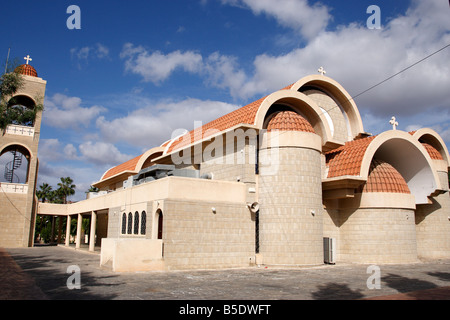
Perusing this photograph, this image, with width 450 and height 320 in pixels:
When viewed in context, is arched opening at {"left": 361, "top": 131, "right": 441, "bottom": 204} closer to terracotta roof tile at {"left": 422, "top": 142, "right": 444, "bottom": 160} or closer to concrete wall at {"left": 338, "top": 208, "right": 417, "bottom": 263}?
concrete wall at {"left": 338, "top": 208, "right": 417, "bottom": 263}

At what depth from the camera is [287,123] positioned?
17.2 metres

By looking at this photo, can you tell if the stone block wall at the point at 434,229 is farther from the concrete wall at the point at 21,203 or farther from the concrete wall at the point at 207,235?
the concrete wall at the point at 21,203

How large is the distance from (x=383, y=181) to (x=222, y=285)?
12.1m

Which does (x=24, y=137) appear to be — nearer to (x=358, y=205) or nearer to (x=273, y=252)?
(x=273, y=252)

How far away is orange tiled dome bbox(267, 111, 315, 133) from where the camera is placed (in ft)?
56.3

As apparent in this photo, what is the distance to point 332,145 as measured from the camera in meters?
19.3

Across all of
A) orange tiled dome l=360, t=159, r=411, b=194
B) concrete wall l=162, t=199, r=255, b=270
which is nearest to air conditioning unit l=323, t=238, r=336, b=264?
orange tiled dome l=360, t=159, r=411, b=194

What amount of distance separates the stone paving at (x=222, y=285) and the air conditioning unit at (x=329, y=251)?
2.35 meters

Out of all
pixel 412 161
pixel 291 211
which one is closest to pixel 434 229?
pixel 412 161

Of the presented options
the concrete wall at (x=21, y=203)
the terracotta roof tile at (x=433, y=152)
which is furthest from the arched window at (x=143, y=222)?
the terracotta roof tile at (x=433, y=152)

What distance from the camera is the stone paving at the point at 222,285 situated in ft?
29.6

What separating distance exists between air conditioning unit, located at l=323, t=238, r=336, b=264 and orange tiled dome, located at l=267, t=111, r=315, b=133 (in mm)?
5444

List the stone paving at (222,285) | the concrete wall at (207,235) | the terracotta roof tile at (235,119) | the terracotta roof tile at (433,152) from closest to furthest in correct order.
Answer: the stone paving at (222,285)
the concrete wall at (207,235)
the terracotta roof tile at (235,119)
the terracotta roof tile at (433,152)
